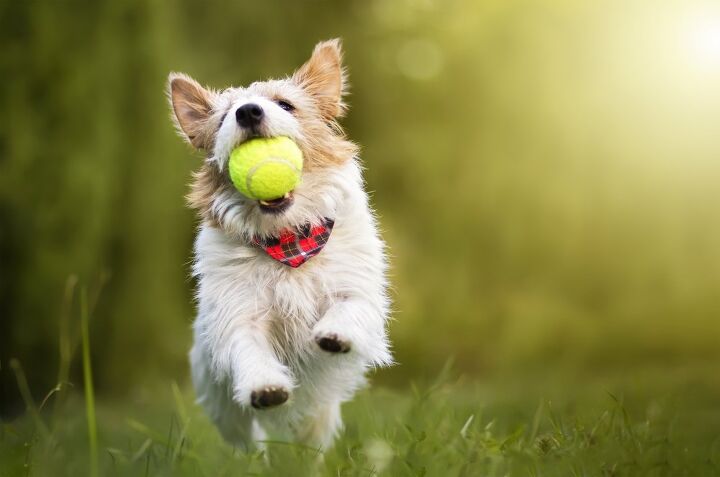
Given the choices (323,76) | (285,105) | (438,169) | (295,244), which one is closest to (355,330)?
(295,244)

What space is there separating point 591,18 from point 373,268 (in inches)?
235

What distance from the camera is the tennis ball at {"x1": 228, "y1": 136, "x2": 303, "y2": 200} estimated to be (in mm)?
2482

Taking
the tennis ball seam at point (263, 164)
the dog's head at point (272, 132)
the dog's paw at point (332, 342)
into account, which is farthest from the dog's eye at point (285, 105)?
the dog's paw at point (332, 342)

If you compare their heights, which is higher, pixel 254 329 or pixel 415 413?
pixel 254 329

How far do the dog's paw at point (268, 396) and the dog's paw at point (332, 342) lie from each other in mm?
158

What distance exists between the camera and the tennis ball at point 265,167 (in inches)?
97.7

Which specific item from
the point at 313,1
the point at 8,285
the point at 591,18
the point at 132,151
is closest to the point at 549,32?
the point at 591,18

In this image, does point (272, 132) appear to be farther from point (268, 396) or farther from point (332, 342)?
point (268, 396)

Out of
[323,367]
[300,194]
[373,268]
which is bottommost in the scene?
[323,367]

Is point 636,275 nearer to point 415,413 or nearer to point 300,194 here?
point 415,413

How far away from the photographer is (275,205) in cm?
A: 259

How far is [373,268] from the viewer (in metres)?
2.77

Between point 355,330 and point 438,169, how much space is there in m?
5.48

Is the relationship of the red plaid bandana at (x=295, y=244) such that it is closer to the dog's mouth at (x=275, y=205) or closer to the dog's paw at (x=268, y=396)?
the dog's mouth at (x=275, y=205)
